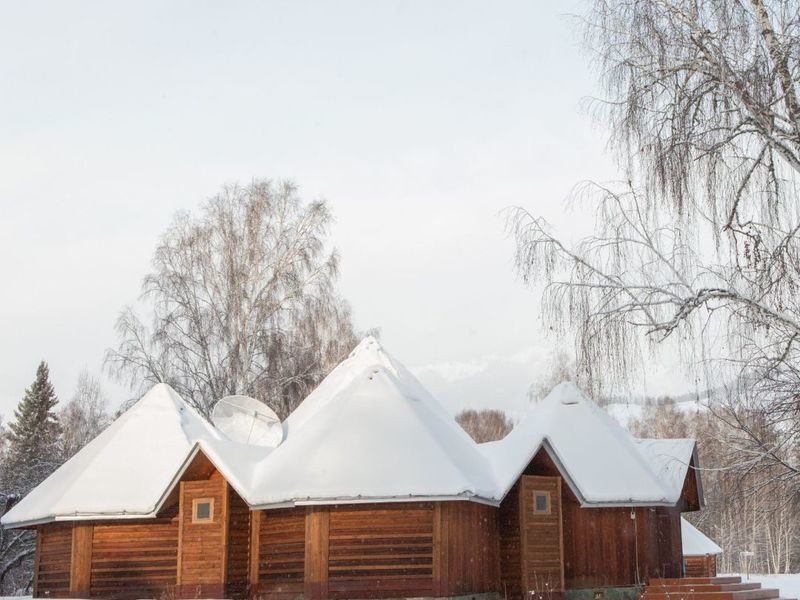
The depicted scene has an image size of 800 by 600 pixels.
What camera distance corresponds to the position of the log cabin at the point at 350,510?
57.1 ft

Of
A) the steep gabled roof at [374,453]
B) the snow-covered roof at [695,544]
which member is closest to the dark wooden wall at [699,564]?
the snow-covered roof at [695,544]

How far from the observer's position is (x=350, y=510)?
1761 centimetres

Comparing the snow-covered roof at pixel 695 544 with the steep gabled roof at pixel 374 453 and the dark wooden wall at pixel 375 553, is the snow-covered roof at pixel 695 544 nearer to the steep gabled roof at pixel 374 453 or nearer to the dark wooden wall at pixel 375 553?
the steep gabled roof at pixel 374 453

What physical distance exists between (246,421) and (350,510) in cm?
499

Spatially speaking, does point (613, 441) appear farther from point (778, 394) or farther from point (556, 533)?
point (778, 394)

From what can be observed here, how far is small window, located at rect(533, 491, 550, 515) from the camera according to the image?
19719mm

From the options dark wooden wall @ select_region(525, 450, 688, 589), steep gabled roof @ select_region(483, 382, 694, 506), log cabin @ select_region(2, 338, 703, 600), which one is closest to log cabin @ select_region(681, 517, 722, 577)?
steep gabled roof @ select_region(483, 382, 694, 506)

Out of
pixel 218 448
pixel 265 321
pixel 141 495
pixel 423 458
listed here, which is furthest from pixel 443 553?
pixel 265 321

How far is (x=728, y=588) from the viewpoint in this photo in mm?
20750

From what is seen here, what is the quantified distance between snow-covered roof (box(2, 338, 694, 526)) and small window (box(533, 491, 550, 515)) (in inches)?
22.7

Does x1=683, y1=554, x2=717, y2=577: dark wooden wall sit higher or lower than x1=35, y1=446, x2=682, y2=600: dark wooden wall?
lower

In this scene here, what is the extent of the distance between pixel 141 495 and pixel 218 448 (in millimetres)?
2017

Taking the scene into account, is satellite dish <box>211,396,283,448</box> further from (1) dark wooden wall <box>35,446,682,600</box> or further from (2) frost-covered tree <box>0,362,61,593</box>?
(2) frost-covered tree <box>0,362,61,593</box>

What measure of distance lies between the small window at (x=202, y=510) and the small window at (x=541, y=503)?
6.42 m
